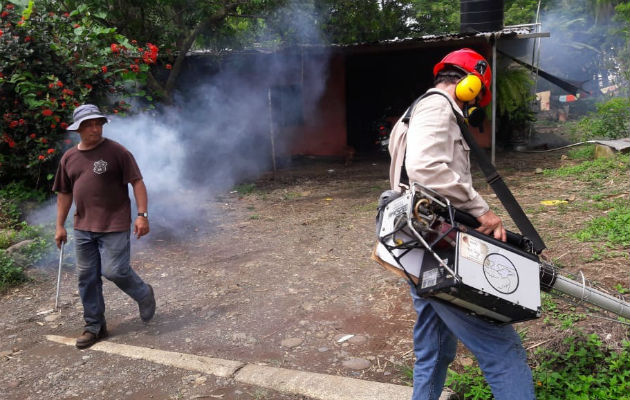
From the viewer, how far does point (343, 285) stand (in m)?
5.12

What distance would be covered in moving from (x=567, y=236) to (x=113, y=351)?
445cm

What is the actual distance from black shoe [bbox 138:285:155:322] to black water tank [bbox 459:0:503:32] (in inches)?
444

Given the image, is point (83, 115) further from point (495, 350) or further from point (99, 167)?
point (495, 350)

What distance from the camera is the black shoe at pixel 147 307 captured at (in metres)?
4.49

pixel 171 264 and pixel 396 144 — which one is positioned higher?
pixel 396 144

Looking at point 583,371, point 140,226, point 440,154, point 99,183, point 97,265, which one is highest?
point 440,154

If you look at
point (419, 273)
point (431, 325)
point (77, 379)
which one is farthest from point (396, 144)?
point (77, 379)

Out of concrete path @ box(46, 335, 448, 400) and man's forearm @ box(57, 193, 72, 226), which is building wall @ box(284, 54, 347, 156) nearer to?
man's forearm @ box(57, 193, 72, 226)

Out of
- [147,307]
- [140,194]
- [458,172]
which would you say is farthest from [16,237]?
[458,172]

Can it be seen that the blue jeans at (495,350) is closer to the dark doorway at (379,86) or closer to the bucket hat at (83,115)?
the bucket hat at (83,115)

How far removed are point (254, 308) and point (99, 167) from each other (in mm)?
1835

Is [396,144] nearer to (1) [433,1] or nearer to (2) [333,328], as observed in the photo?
(2) [333,328]

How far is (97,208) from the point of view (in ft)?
13.7

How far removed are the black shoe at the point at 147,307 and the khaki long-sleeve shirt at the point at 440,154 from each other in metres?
3.00
